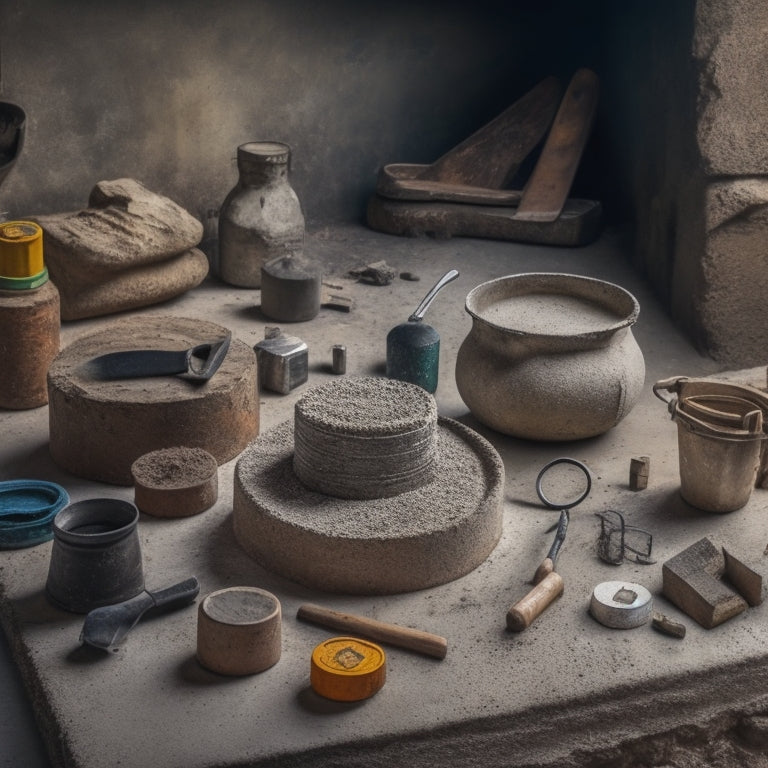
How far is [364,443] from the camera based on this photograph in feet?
15.6

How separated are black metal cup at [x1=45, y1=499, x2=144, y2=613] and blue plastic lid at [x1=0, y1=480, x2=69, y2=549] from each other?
1.04 ft

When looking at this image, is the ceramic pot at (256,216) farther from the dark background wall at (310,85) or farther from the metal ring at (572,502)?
the metal ring at (572,502)

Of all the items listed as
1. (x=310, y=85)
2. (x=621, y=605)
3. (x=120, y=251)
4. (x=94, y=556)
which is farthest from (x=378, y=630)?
(x=310, y=85)

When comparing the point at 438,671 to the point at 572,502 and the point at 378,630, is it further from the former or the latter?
the point at 572,502

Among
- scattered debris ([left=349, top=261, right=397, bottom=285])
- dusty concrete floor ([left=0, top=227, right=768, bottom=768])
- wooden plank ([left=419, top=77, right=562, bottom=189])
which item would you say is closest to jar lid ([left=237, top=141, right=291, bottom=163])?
scattered debris ([left=349, top=261, right=397, bottom=285])

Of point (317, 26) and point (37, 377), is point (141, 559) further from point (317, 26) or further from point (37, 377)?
point (317, 26)

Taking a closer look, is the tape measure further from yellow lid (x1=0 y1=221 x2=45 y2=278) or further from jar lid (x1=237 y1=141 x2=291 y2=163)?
jar lid (x1=237 y1=141 x2=291 y2=163)

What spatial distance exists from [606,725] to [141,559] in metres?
1.73

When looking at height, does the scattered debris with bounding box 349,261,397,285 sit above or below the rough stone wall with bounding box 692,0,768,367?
below

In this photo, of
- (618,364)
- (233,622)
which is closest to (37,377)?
(233,622)

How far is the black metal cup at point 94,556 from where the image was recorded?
14.6 ft

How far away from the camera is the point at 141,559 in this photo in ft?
15.4

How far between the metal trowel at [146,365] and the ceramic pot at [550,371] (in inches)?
46.2

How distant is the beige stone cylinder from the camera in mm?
4180
